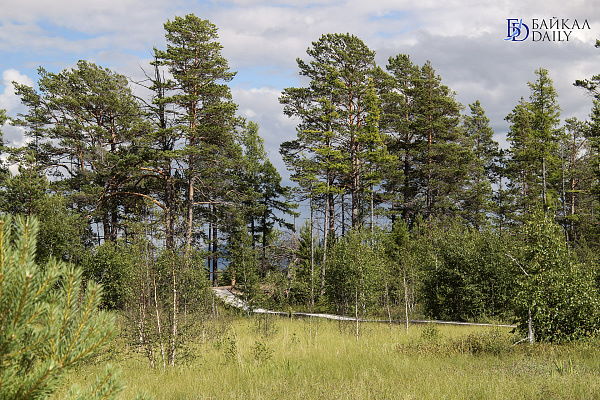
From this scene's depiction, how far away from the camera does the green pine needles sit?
7.17 ft

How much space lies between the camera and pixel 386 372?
10641mm

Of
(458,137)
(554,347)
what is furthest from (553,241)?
(458,137)

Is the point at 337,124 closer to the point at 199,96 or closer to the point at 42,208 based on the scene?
the point at 199,96

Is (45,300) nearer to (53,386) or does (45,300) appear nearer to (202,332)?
(53,386)

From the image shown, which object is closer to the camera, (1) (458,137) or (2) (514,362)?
(2) (514,362)

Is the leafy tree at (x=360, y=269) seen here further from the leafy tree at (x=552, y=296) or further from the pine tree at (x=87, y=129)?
the pine tree at (x=87, y=129)

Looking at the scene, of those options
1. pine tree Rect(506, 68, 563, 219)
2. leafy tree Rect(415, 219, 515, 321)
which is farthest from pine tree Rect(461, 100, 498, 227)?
leafy tree Rect(415, 219, 515, 321)

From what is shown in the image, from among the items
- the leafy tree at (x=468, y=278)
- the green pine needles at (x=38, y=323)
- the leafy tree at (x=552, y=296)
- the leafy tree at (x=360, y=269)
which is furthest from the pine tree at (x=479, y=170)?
the green pine needles at (x=38, y=323)

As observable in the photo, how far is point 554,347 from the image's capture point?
1221 centimetres

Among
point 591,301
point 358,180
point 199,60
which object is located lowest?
point 591,301

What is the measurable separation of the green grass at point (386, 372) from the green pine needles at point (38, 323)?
19.9 ft

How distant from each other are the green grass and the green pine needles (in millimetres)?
6064

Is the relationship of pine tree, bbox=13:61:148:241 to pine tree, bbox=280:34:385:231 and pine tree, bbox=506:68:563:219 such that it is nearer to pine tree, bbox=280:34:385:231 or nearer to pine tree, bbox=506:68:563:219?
pine tree, bbox=280:34:385:231

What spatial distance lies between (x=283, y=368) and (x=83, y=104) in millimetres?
31550
